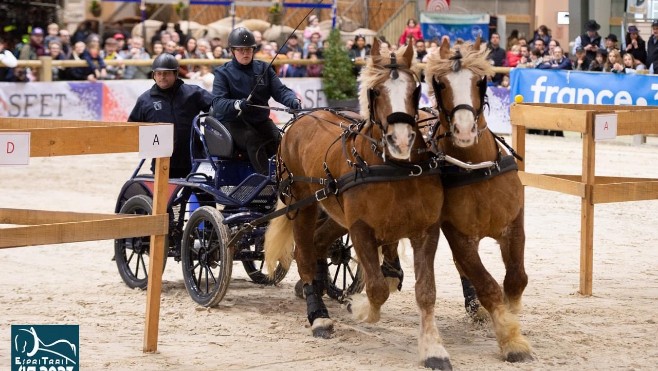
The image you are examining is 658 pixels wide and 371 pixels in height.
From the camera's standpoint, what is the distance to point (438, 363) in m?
6.09

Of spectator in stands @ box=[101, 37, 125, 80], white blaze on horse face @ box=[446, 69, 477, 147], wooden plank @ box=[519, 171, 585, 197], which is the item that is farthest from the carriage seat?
spectator in stands @ box=[101, 37, 125, 80]

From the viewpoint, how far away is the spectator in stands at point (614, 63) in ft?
56.9

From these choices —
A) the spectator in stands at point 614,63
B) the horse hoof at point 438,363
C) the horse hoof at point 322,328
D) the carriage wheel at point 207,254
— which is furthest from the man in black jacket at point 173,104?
the spectator in stands at point 614,63

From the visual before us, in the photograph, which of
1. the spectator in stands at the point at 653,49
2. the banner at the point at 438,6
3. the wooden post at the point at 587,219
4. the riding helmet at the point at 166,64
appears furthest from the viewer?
the banner at the point at 438,6

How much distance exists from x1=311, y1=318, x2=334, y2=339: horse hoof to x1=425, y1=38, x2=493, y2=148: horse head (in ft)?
4.89

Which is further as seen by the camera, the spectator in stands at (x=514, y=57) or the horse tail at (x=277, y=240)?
the spectator in stands at (x=514, y=57)

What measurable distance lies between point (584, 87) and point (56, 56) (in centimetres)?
814

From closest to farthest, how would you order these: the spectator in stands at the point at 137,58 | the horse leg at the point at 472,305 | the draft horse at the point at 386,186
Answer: the draft horse at the point at 386,186
the horse leg at the point at 472,305
the spectator in stands at the point at 137,58

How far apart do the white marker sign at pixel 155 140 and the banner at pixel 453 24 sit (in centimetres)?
1754

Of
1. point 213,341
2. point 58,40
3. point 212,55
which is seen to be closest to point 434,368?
point 213,341

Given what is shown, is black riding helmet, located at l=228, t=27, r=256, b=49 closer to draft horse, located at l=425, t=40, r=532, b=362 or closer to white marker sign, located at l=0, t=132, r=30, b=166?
draft horse, located at l=425, t=40, r=532, b=362

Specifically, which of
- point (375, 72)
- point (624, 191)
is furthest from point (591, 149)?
point (375, 72)

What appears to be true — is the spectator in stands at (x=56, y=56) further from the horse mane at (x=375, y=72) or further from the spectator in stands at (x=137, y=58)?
the horse mane at (x=375, y=72)

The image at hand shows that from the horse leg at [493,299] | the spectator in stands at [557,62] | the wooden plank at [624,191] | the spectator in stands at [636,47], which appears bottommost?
the horse leg at [493,299]
